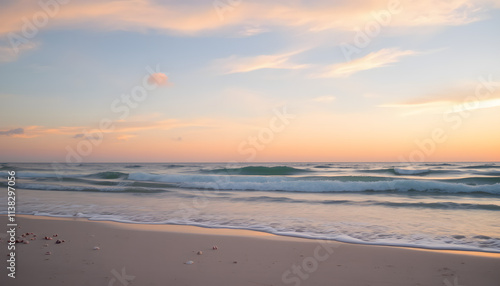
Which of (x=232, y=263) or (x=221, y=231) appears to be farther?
(x=221, y=231)

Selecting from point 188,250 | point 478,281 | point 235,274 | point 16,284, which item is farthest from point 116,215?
point 478,281

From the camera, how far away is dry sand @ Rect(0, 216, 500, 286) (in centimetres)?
388

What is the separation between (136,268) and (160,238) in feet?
5.57

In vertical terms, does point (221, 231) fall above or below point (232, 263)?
above

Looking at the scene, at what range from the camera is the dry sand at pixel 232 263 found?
153 inches

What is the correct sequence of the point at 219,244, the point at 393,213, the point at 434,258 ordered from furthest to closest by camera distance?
the point at 393,213 < the point at 219,244 < the point at 434,258

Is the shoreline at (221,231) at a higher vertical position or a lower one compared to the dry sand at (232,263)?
higher

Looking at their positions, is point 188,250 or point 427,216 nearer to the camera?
point 188,250

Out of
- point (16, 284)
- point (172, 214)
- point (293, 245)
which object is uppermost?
point (172, 214)

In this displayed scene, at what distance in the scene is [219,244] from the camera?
5480mm

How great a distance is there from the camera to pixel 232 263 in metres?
4.48

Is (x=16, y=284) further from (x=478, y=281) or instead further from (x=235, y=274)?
(x=478, y=281)

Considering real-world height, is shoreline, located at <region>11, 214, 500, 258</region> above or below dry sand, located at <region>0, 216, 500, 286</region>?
above

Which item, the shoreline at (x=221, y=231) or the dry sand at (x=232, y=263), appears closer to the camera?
the dry sand at (x=232, y=263)
